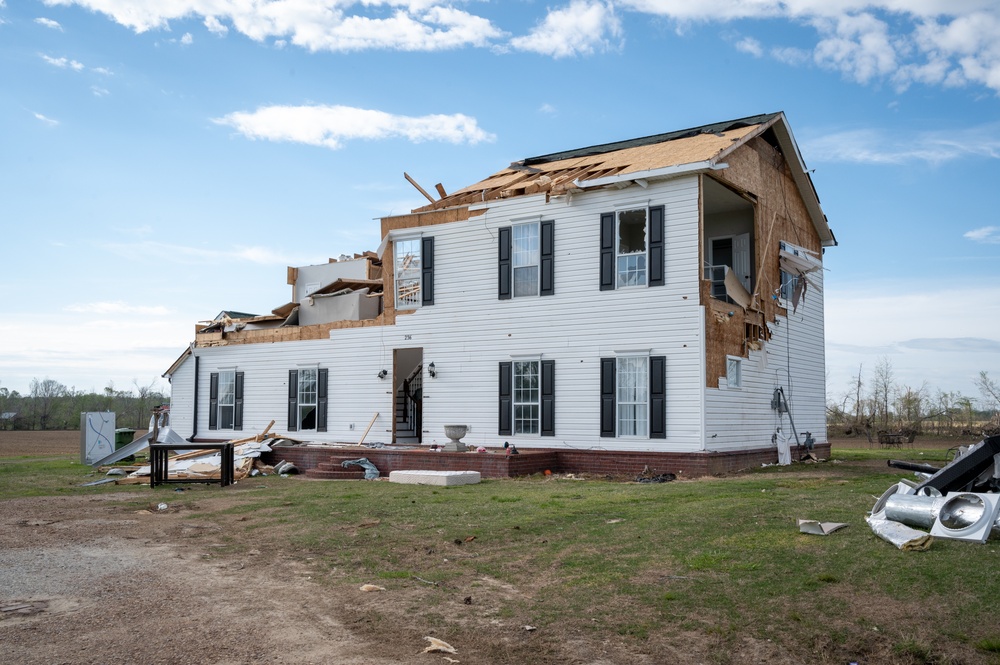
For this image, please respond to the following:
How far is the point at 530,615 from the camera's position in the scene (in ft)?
22.4

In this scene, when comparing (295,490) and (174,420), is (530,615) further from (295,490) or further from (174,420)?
(174,420)

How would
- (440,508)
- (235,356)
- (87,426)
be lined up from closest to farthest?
(440,508)
(87,426)
(235,356)

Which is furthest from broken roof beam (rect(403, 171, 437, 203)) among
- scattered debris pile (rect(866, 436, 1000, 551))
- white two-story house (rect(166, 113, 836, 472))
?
scattered debris pile (rect(866, 436, 1000, 551))

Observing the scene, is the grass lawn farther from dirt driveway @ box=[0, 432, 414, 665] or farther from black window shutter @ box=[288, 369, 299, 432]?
black window shutter @ box=[288, 369, 299, 432]

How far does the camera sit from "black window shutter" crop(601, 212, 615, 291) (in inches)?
745

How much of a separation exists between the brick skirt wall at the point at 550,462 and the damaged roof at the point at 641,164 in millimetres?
6016

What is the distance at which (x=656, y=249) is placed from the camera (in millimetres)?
18281

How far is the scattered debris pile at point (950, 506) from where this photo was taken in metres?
7.46

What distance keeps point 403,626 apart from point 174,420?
24.3 metres

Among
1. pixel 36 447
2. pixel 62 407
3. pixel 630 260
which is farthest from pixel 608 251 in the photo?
pixel 62 407

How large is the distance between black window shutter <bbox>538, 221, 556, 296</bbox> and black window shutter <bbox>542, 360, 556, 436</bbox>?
172 cm

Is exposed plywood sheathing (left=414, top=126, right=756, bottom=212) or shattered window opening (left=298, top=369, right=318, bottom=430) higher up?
exposed plywood sheathing (left=414, top=126, right=756, bottom=212)

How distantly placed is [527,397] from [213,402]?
488 inches

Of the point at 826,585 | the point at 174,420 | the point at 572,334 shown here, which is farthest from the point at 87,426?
the point at 826,585
